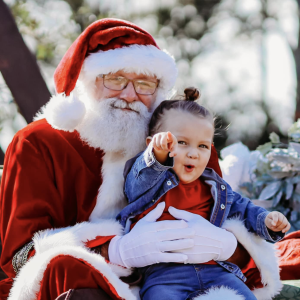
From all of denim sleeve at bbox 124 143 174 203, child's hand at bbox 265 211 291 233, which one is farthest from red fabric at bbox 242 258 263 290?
denim sleeve at bbox 124 143 174 203

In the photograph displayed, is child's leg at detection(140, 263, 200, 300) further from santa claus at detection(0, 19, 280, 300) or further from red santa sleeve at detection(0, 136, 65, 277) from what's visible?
red santa sleeve at detection(0, 136, 65, 277)

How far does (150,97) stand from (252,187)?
82.0 inches

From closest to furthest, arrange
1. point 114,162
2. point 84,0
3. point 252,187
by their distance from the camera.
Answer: point 114,162 → point 252,187 → point 84,0

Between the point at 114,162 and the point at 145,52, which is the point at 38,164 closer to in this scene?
the point at 114,162

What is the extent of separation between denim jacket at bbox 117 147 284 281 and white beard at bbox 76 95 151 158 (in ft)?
0.73

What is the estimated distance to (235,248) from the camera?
2.15 meters

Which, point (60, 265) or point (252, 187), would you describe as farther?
point (252, 187)

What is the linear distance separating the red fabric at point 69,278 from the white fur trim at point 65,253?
0.9 inches

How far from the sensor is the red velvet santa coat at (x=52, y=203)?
5.85 feet

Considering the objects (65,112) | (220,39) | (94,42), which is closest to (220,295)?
(65,112)

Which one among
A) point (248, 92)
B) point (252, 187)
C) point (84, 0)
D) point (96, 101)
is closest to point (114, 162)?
point (96, 101)

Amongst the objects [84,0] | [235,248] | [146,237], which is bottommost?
[235,248]

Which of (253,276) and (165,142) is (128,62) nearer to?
(165,142)

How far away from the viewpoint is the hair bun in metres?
2.27
